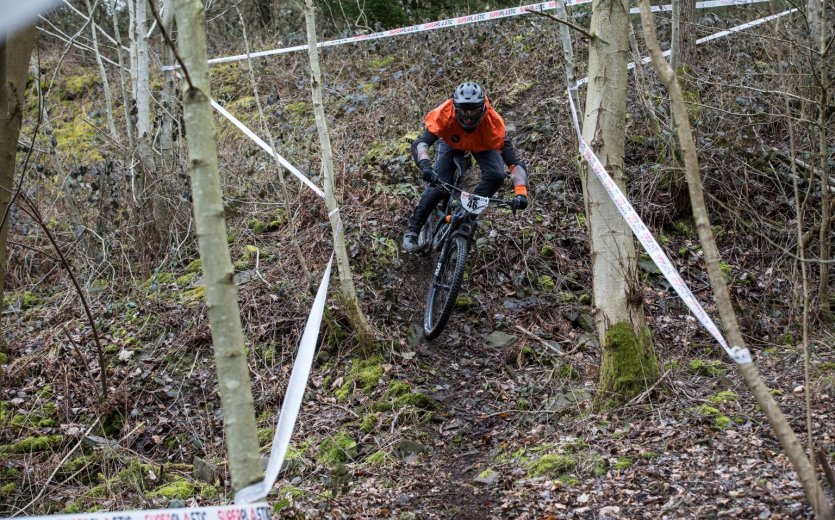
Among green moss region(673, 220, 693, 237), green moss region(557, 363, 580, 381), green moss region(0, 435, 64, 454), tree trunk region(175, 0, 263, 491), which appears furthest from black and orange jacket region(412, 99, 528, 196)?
tree trunk region(175, 0, 263, 491)

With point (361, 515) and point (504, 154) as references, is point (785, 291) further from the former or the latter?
point (361, 515)

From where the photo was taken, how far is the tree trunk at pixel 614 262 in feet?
14.8

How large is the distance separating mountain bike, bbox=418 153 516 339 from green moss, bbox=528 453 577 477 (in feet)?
7.10

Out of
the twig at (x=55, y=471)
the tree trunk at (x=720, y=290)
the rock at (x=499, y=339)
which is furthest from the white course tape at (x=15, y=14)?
the rock at (x=499, y=339)

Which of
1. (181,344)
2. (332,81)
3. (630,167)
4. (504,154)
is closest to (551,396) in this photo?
(504,154)

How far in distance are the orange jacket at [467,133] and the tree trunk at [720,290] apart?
3760 mm

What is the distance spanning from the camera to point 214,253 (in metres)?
2.10

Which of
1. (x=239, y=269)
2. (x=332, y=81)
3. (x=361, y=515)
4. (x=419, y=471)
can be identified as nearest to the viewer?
(x=361, y=515)

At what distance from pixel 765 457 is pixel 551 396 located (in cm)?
186

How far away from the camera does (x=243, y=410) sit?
2141mm

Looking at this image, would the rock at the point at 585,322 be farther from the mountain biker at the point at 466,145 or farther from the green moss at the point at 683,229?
the green moss at the point at 683,229

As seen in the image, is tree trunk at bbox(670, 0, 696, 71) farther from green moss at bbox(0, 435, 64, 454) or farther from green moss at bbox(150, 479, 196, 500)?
green moss at bbox(0, 435, 64, 454)

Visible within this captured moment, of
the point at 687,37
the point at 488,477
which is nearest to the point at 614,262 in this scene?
the point at 488,477

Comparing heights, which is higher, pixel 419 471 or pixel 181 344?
pixel 181 344
